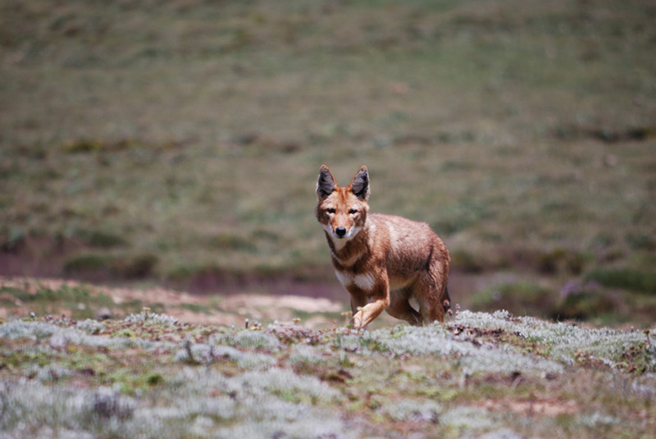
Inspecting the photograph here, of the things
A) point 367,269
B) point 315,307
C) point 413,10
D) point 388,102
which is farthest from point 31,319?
point 413,10

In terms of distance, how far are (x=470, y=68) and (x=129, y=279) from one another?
39.2m

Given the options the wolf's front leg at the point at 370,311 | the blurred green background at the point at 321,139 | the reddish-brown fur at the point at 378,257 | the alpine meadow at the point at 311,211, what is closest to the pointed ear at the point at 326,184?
the reddish-brown fur at the point at 378,257

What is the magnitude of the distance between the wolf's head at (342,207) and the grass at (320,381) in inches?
58.2

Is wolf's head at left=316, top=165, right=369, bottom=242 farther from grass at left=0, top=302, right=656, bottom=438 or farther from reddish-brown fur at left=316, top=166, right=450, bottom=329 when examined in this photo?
grass at left=0, top=302, right=656, bottom=438

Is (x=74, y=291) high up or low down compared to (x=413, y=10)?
down

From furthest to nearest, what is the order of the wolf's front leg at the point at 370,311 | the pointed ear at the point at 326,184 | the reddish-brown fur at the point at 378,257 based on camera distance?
the pointed ear at the point at 326,184
the reddish-brown fur at the point at 378,257
the wolf's front leg at the point at 370,311

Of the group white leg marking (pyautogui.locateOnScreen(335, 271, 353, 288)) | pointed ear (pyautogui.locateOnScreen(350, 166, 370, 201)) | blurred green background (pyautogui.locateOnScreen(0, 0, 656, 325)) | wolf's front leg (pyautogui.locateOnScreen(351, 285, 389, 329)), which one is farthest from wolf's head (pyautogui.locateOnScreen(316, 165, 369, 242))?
blurred green background (pyautogui.locateOnScreen(0, 0, 656, 325))

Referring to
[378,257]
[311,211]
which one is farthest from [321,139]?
[378,257]

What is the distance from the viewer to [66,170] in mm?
34562

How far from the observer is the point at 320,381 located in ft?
21.1

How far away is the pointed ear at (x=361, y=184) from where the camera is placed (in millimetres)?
9017

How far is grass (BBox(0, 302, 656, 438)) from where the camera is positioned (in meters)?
5.21

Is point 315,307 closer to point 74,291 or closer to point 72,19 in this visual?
point 74,291

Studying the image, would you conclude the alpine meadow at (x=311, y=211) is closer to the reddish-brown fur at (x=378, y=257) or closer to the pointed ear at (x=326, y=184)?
the reddish-brown fur at (x=378, y=257)
